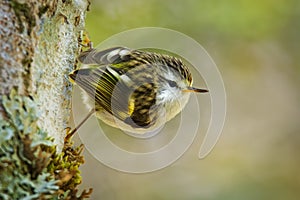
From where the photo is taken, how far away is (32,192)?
1747mm

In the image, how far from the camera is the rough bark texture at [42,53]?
5.81 feet

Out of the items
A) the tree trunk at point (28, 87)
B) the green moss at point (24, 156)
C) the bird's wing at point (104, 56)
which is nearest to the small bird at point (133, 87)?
the bird's wing at point (104, 56)

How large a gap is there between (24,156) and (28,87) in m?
0.24

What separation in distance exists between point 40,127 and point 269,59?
5.11m

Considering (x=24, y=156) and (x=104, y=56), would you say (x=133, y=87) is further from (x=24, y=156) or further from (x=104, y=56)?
(x=24, y=156)

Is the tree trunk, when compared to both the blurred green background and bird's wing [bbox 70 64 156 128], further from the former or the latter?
the blurred green background

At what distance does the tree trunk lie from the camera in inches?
68.1

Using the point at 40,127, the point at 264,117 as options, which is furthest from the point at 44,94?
the point at 264,117

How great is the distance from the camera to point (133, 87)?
2.83m

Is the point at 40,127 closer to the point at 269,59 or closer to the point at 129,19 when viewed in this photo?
the point at 129,19

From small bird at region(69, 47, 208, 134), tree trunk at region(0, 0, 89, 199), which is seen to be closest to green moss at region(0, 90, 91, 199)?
tree trunk at region(0, 0, 89, 199)

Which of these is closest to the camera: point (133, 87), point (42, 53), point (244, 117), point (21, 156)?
point (21, 156)

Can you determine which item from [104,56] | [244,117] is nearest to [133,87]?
[104,56]

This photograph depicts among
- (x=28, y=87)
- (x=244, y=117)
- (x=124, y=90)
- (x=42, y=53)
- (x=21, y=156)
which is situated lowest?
(x=21, y=156)
